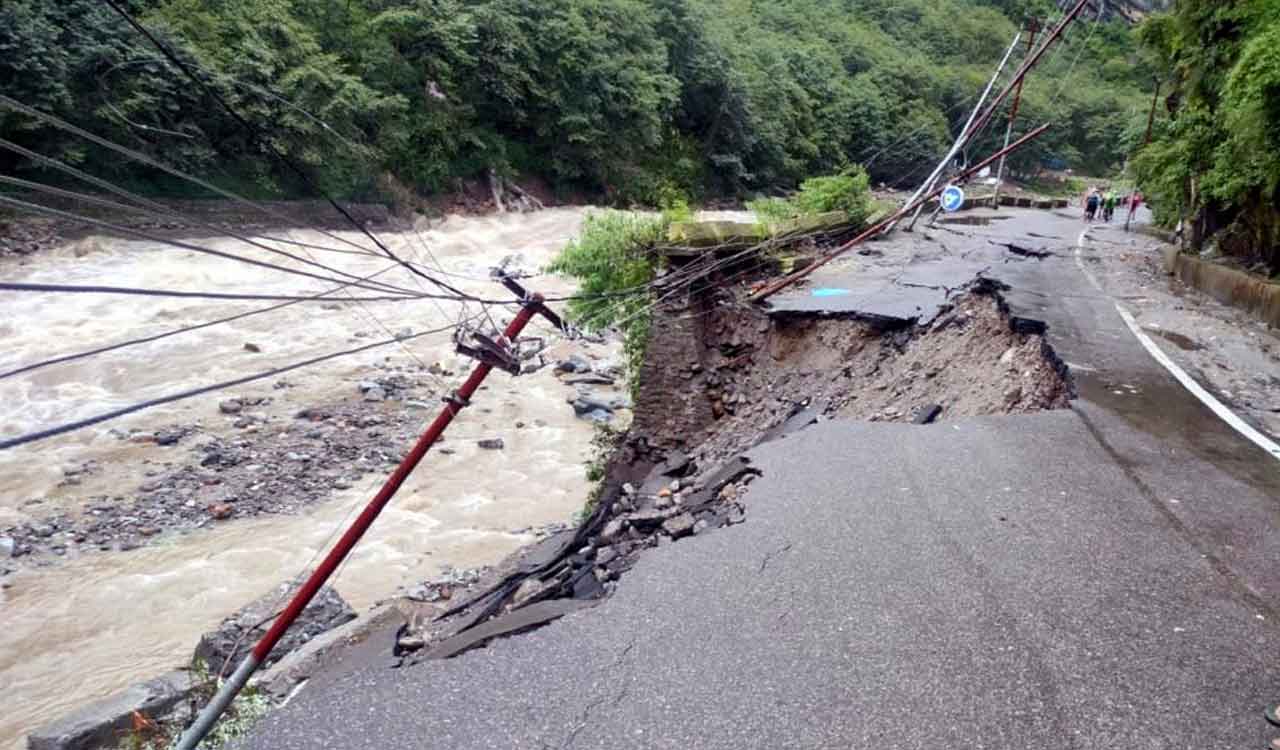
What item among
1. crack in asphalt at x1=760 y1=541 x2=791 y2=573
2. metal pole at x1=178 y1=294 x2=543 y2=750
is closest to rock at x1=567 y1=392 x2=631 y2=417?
crack in asphalt at x1=760 y1=541 x2=791 y2=573

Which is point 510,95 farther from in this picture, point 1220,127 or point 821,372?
point 821,372

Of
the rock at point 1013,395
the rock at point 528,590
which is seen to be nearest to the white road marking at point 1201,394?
the rock at point 1013,395

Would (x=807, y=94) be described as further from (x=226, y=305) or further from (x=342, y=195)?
(x=226, y=305)

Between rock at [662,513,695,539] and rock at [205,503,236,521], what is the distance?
7.33 metres

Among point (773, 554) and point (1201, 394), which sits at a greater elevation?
point (1201, 394)

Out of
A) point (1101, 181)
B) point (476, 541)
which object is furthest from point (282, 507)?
point (1101, 181)

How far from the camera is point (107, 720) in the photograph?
15.8ft

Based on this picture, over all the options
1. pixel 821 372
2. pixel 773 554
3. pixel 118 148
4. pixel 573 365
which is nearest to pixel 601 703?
pixel 773 554

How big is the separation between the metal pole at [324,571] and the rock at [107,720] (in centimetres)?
120

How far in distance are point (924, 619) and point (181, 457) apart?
11941 millimetres

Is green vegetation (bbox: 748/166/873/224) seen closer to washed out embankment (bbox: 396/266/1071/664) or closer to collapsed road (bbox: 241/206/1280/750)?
washed out embankment (bbox: 396/266/1071/664)

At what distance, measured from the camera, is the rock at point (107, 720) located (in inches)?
186

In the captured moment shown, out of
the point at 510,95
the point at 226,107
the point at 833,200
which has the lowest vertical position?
the point at 833,200

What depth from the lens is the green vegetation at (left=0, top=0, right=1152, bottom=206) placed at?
1938 cm
